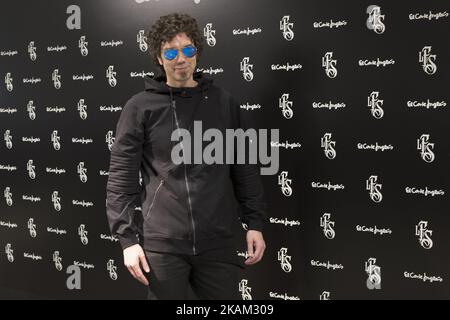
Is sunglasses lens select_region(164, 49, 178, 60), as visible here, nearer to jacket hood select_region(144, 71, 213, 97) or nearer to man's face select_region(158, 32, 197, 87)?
man's face select_region(158, 32, 197, 87)

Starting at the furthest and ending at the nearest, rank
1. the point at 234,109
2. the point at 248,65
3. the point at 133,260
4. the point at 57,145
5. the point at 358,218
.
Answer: the point at 57,145 < the point at 248,65 < the point at 358,218 < the point at 234,109 < the point at 133,260

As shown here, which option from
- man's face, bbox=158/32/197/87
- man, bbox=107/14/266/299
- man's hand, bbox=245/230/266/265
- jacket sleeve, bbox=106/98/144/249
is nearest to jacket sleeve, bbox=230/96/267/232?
man's hand, bbox=245/230/266/265

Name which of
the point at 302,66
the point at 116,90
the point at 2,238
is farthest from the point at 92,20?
the point at 2,238

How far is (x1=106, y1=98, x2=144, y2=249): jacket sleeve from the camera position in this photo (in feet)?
6.16

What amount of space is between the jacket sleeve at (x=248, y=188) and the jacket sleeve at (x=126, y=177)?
1.37ft

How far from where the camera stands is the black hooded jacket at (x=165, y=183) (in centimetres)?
189

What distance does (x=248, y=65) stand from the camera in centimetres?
256

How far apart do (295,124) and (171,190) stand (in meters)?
0.87

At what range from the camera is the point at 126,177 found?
1901 mm

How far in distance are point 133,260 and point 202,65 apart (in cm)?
124

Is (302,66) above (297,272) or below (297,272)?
above

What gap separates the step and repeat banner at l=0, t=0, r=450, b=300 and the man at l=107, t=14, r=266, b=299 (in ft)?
1.17

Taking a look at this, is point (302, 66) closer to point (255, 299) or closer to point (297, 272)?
point (297, 272)

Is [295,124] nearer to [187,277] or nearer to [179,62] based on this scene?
[179,62]
